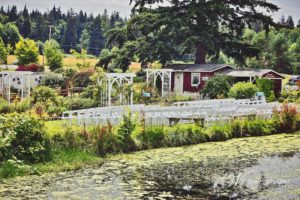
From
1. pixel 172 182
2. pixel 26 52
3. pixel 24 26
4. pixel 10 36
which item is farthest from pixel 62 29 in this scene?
pixel 172 182

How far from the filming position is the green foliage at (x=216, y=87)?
3781 cm

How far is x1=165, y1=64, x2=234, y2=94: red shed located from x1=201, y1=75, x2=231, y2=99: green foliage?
10.6ft

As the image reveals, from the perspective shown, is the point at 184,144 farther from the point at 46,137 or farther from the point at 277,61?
the point at 277,61

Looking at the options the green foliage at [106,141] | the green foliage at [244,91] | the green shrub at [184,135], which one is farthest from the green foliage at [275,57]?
the green foliage at [106,141]

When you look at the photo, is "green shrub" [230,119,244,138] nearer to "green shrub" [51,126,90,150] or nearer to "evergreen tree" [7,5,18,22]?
"green shrub" [51,126,90,150]

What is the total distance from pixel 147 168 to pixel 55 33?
14216 centimetres

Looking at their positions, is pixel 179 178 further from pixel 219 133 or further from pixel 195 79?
pixel 195 79

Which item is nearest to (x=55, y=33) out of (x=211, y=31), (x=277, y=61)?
(x=277, y=61)

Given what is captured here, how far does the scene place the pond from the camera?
41.7 feet

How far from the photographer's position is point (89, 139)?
17.9m

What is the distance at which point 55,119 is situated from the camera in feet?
82.8

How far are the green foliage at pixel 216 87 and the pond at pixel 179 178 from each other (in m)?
18.1

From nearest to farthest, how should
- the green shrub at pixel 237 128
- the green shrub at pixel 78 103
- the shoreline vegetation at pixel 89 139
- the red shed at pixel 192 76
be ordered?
the shoreline vegetation at pixel 89 139
the green shrub at pixel 237 128
the green shrub at pixel 78 103
the red shed at pixel 192 76

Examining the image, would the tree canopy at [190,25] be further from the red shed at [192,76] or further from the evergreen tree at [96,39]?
the evergreen tree at [96,39]
